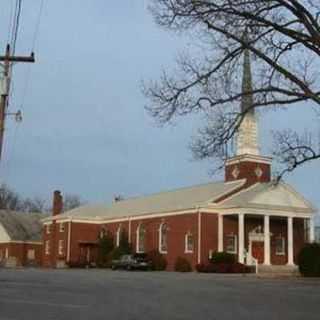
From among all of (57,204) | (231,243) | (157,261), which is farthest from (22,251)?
(231,243)

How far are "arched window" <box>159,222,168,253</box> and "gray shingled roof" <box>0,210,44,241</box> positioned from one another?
34.7 metres

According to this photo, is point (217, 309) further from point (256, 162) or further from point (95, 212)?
point (95, 212)

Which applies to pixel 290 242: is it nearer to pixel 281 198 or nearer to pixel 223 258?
pixel 281 198

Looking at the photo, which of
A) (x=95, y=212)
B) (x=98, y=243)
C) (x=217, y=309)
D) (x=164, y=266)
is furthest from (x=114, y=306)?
(x=95, y=212)

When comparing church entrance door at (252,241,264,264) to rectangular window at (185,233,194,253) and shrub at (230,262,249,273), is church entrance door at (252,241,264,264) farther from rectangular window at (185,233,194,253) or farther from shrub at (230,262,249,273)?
shrub at (230,262,249,273)

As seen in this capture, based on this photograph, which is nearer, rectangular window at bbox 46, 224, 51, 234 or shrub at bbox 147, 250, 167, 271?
shrub at bbox 147, 250, 167, 271

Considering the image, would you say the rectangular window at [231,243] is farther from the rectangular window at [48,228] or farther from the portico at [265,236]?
the rectangular window at [48,228]

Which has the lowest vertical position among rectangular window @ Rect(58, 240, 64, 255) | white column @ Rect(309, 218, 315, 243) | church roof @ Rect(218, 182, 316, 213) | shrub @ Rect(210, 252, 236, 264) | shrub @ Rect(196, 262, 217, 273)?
shrub @ Rect(196, 262, 217, 273)

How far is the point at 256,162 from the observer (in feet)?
207

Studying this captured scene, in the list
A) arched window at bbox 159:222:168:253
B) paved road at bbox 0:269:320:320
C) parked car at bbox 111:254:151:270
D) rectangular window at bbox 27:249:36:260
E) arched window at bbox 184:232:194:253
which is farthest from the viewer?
rectangular window at bbox 27:249:36:260

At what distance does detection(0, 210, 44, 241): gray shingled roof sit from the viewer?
95500 mm

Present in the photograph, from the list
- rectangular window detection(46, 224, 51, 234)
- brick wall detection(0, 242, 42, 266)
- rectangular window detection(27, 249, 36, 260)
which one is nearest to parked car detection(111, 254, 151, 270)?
rectangular window detection(46, 224, 51, 234)

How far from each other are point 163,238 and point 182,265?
19.1 ft

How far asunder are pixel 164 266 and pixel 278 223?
10805 mm
